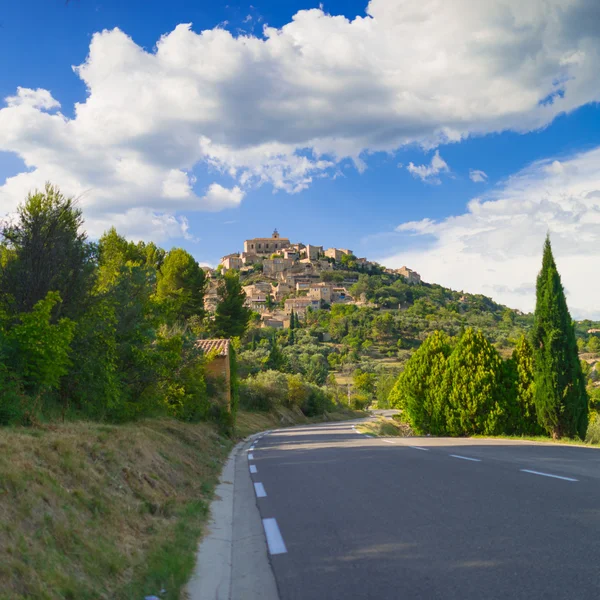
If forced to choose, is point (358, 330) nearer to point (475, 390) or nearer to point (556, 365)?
point (475, 390)

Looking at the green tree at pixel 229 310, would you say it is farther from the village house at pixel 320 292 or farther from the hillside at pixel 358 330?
the village house at pixel 320 292

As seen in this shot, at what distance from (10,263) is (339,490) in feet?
27.9

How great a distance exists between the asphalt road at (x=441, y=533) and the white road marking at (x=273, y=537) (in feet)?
0.11

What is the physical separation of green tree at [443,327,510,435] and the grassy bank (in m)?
20.4

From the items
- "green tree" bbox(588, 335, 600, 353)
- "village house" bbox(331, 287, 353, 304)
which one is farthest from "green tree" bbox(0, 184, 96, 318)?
"village house" bbox(331, 287, 353, 304)

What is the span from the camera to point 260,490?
1081 centimetres

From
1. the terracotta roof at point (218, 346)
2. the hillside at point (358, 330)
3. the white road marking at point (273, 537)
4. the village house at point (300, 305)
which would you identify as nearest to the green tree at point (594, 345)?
the hillside at point (358, 330)

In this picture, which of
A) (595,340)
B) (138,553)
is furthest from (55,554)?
(595,340)

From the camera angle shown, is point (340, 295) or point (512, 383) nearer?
point (512, 383)

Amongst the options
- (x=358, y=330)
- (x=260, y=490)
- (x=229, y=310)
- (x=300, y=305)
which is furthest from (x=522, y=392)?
(x=300, y=305)

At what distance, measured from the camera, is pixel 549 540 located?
201 inches

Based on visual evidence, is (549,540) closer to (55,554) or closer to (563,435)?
(55,554)

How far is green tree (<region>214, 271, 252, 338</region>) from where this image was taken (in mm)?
51344

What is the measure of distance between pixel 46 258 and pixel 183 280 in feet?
98.6
